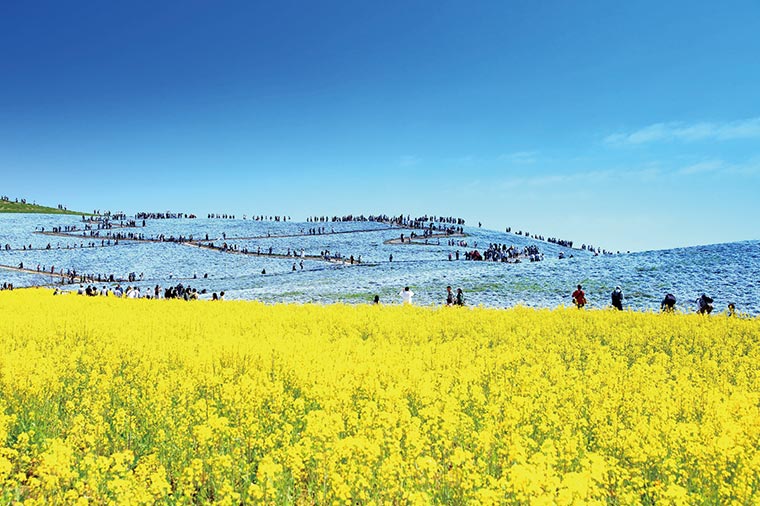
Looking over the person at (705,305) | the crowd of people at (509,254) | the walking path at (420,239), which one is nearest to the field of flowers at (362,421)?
the person at (705,305)

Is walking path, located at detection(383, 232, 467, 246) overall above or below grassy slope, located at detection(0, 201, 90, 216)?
below

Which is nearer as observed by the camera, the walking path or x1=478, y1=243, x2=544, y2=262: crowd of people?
x1=478, y1=243, x2=544, y2=262: crowd of people

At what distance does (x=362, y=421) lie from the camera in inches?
252

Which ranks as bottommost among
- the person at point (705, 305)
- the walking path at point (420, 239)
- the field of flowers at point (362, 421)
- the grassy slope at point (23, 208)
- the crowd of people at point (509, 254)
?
the field of flowers at point (362, 421)

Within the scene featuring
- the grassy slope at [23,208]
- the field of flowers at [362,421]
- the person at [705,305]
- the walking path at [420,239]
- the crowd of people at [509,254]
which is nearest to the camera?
the field of flowers at [362,421]

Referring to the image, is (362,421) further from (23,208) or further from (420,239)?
(23,208)

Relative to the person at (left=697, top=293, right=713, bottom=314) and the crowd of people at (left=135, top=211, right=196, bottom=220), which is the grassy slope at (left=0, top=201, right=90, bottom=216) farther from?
the person at (left=697, top=293, right=713, bottom=314)

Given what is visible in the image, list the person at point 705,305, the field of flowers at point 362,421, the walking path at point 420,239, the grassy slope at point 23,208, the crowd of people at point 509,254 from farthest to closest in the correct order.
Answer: the grassy slope at point 23,208, the walking path at point 420,239, the crowd of people at point 509,254, the person at point 705,305, the field of flowers at point 362,421

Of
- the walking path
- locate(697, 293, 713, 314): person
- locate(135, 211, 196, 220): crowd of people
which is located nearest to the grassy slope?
locate(135, 211, 196, 220): crowd of people

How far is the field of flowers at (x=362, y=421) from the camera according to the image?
16.2 ft

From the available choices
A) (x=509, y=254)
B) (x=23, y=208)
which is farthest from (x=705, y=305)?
(x=23, y=208)

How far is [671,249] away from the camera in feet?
136

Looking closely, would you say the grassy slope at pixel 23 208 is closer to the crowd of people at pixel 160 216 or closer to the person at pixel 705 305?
the crowd of people at pixel 160 216

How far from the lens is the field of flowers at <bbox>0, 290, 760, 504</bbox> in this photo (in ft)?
16.2
